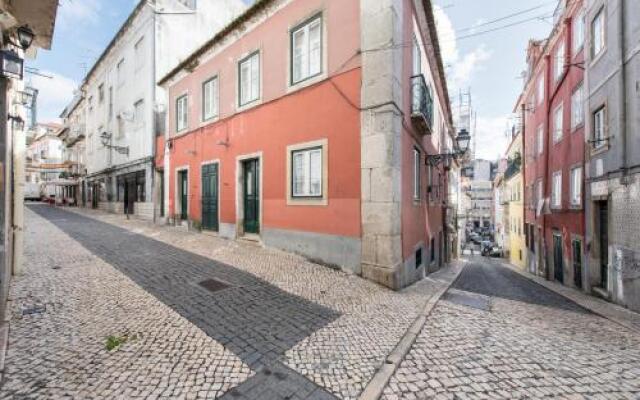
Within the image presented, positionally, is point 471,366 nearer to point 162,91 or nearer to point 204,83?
point 204,83

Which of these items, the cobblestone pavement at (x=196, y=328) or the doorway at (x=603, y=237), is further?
the doorway at (x=603, y=237)

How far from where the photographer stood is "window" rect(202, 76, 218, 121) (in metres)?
10.6

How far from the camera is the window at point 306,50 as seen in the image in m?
7.20

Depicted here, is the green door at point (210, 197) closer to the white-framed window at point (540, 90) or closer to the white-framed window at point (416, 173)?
the white-framed window at point (416, 173)

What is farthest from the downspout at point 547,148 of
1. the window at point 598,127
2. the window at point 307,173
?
the window at point 307,173

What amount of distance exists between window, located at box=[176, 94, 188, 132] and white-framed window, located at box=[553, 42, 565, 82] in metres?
16.0

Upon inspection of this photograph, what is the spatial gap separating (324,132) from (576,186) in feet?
33.2

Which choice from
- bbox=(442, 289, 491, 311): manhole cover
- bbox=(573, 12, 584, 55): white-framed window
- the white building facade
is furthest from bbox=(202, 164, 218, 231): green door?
bbox=(573, 12, 584, 55): white-framed window

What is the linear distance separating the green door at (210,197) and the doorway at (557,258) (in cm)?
1422

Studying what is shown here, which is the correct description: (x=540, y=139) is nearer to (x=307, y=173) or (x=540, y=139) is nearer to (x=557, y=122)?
(x=557, y=122)

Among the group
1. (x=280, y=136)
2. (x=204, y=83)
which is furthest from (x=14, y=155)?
(x=204, y=83)

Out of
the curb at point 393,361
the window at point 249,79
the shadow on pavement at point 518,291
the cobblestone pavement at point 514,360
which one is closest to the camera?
the curb at point 393,361

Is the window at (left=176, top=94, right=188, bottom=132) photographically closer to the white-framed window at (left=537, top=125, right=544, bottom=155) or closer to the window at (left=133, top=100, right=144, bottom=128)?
the window at (left=133, top=100, right=144, bottom=128)

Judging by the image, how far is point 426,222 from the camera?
9.91m
